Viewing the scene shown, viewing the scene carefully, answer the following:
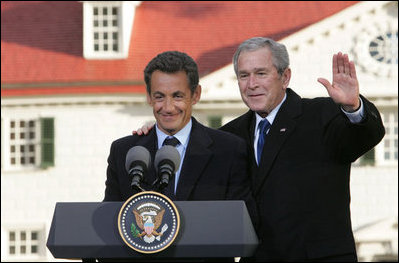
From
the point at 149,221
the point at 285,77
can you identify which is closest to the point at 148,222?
the point at 149,221

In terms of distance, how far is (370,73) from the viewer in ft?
103

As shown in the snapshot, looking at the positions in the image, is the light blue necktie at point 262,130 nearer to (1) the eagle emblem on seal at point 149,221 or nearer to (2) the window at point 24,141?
(1) the eagle emblem on seal at point 149,221

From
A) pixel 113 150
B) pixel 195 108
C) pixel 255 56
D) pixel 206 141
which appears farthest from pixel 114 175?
pixel 195 108

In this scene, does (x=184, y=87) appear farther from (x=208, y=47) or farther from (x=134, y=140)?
(x=208, y=47)

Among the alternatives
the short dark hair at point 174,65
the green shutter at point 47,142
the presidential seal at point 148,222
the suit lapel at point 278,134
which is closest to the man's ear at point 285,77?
the suit lapel at point 278,134

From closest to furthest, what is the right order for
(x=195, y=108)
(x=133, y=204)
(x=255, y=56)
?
(x=133, y=204), (x=255, y=56), (x=195, y=108)

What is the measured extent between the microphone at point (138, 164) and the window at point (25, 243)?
90.0 ft

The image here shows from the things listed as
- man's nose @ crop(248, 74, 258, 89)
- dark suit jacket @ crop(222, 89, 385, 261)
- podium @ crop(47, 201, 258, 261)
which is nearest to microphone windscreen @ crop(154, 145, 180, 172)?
podium @ crop(47, 201, 258, 261)

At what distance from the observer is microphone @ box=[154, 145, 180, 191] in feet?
16.9

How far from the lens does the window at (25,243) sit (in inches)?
1276

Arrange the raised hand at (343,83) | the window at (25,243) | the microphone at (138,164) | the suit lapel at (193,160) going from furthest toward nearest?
the window at (25,243) < the raised hand at (343,83) < the suit lapel at (193,160) < the microphone at (138,164)

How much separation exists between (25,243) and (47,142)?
126 inches

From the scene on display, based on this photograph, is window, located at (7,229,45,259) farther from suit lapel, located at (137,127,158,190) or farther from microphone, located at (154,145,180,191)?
microphone, located at (154,145,180,191)

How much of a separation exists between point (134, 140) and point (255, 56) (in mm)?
1030
